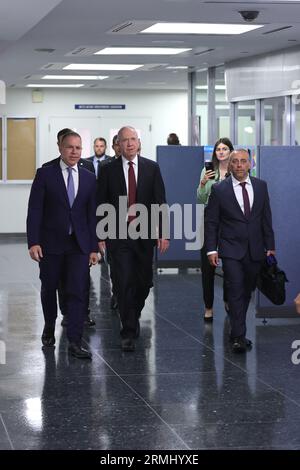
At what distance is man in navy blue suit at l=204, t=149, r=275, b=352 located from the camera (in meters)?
8.29

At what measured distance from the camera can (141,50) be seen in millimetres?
13484

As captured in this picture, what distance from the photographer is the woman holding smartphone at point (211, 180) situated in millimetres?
9609

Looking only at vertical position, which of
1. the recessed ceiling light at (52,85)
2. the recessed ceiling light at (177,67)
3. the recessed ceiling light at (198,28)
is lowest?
the recessed ceiling light at (198,28)

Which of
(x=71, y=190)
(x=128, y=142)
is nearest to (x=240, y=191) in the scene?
(x=128, y=142)

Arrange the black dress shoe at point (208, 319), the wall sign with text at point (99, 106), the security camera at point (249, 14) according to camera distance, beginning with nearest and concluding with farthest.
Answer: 1. the security camera at point (249, 14)
2. the black dress shoe at point (208, 319)
3. the wall sign with text at point (99, 106)

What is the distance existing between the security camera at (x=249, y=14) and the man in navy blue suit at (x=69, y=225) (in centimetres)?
253

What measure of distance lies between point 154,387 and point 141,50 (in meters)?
7.37

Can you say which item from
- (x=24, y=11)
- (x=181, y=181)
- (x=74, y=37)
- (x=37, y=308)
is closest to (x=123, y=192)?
(x=24, y=11)

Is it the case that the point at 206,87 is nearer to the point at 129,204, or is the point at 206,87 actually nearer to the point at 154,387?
the point at 129,204

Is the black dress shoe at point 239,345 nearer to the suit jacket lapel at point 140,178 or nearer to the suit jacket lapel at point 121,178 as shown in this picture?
the suit jacket lapel at point 140,178

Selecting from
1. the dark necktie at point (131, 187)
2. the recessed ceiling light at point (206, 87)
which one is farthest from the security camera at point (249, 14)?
the recessed ceiling light at point (206, 87)

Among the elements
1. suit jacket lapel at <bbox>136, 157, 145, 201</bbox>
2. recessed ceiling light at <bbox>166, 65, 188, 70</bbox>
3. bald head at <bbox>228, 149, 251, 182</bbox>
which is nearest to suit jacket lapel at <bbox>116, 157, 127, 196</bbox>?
suit jacket lapel at <bbox>136, 157, 145, 201</bbox>

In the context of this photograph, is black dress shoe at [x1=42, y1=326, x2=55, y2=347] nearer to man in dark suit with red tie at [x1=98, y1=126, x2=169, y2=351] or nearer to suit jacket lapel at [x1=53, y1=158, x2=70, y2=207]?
man in dark suit with red tie at [x1=98, y1=126, x2=169, y2=351]

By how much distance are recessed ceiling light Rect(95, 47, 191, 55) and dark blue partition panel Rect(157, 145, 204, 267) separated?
131 cm
